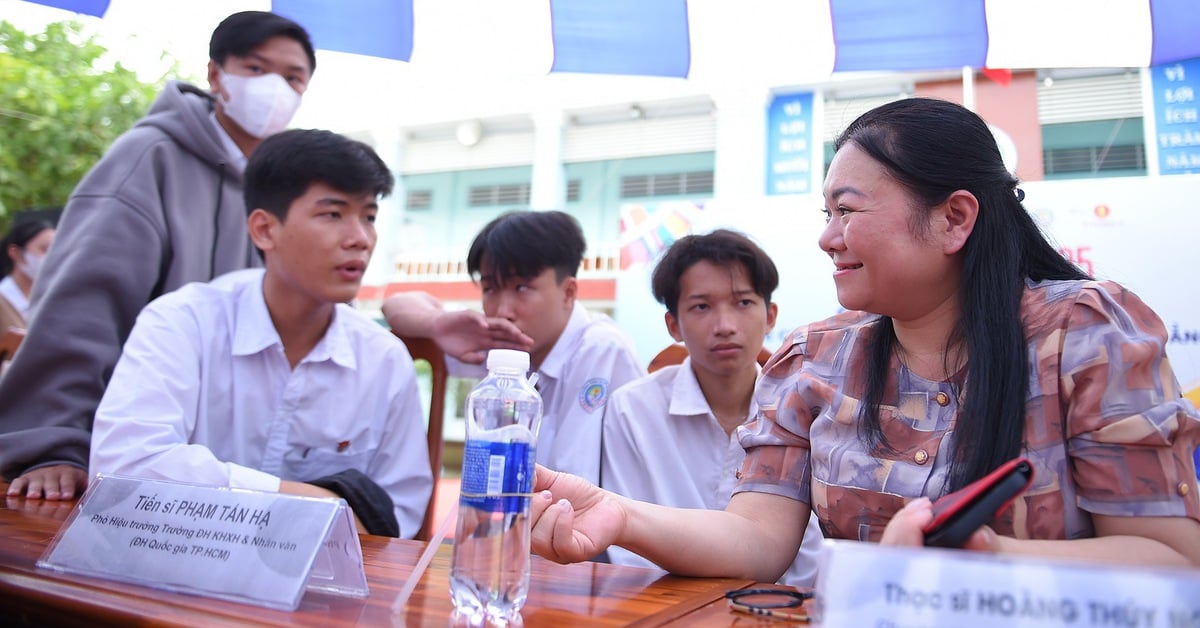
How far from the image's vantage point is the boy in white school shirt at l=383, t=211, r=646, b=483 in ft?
7.17

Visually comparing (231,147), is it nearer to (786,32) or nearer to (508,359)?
(508,359)

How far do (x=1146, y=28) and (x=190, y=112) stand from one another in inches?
118

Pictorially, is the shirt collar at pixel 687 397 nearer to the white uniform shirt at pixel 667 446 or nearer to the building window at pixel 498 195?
the white uniform shirt at pixel 667 446

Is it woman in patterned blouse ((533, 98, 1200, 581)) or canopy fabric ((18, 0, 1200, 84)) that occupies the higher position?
canopy fabric ((18, 0, 1200, 84))

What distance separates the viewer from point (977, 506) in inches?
25.9

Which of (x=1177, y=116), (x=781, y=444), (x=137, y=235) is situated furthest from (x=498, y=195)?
(x=781, y=444)

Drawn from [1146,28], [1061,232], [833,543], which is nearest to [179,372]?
[833,543]

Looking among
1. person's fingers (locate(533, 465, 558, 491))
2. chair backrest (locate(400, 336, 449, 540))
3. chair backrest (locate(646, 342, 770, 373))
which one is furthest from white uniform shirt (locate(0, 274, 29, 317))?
person's fingers (locate(533, 465, 558, 491))

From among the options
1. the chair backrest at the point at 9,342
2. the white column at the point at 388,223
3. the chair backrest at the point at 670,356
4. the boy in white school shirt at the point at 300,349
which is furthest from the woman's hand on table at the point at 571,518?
the white column at the point at 388,223

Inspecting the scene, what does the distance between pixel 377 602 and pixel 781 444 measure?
66 cm

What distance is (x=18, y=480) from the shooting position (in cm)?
163

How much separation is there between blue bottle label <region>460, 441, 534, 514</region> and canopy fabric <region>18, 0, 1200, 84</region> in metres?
2.35

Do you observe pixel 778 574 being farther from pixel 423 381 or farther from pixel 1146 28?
pixel 423 381

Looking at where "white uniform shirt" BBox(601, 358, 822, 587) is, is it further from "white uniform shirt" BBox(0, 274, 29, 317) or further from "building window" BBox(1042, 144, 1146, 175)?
"building window" BBox(1042, 144, 1146, 175)
